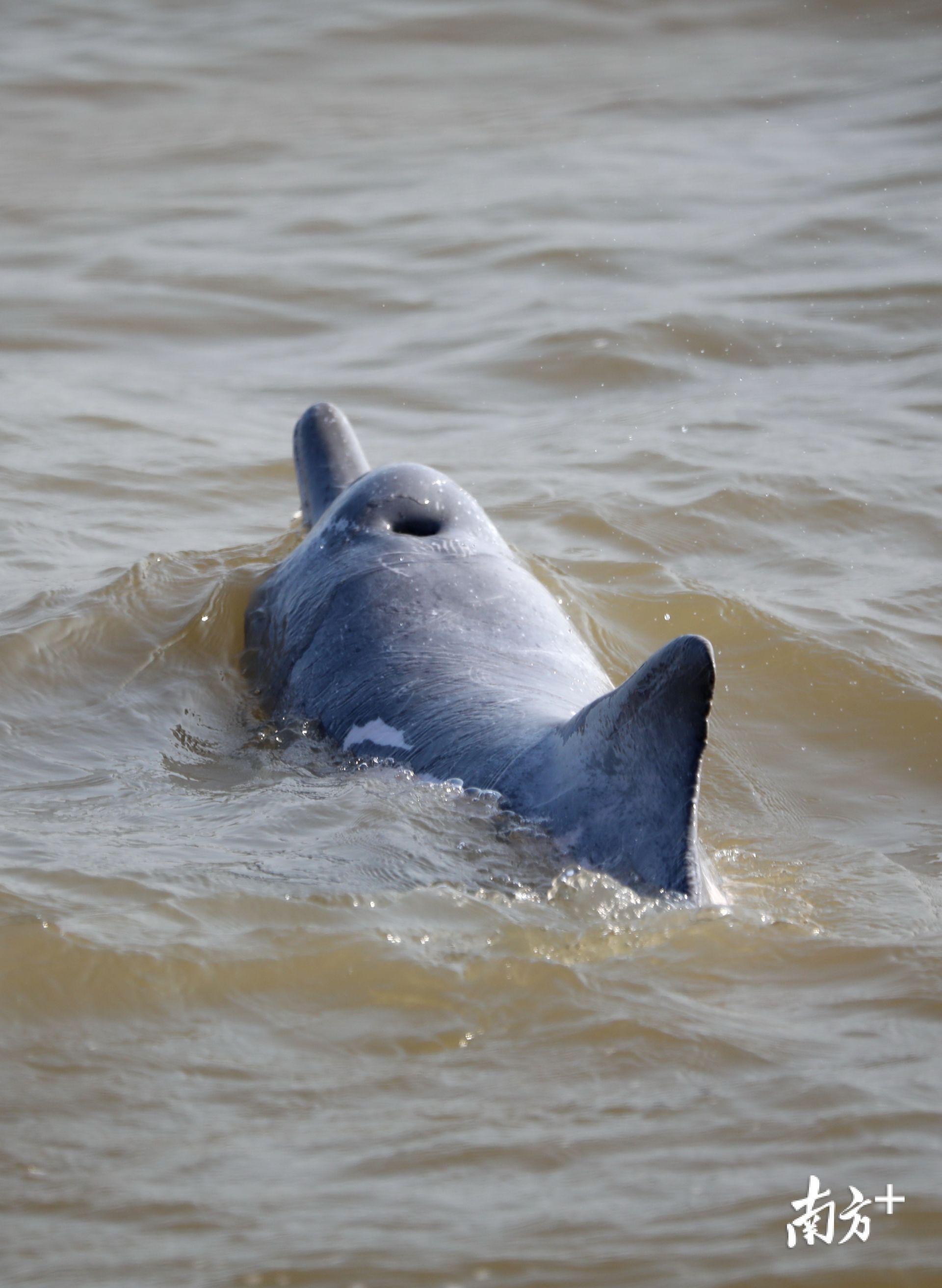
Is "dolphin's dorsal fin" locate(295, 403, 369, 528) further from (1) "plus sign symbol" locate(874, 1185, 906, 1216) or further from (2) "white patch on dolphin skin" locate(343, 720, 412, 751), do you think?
(1) "plus sign symbol" locate(874, 1185, 906, 1216)

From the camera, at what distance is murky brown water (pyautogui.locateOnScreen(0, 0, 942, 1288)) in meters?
2.98

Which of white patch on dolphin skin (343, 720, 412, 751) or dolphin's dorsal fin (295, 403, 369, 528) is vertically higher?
dolphin's dorsal fin (295, 403, 369, 528)

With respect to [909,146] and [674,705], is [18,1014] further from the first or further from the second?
[909,146]

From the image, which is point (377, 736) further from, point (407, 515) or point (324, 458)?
point (324, 458)

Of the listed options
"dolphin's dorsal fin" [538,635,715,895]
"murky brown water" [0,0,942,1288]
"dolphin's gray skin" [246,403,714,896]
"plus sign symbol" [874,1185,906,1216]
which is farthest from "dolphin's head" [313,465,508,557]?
"plus sign symbol" [874,1185,906,1216]

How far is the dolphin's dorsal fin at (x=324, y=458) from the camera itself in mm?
6375

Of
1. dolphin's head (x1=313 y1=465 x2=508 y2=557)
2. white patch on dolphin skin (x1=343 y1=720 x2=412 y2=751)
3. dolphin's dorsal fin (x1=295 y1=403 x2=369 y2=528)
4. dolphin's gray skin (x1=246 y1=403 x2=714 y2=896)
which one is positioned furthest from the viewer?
dolphin's dorsal fin (x1=295 y1=403 x2=369 y2=528)

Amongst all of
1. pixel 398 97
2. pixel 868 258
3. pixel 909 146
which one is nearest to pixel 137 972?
pixel 868 258

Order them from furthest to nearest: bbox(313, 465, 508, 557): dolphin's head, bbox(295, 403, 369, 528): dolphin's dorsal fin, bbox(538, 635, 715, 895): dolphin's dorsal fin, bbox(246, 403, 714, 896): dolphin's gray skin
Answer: bbox(295, 403, 369, 528): dolphin's dorsal fin < bbox(313, 465, 508, 557): dolphin's head < bbox(246, 403, 714, 896): dolphin's gray skin < bbox(538, 635, 715, 895): dolphin's dorsal fin

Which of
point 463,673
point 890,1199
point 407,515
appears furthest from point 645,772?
point 407,515

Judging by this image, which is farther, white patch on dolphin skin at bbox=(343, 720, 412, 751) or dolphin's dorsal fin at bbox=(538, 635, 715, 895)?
white patch on dolphin skin at bbox=(343, 720, 412, 751)

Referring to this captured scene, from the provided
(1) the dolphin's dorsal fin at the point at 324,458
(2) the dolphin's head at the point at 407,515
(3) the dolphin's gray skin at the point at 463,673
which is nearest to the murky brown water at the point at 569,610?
(3) the dolphin's gray skin at the point at 463,673

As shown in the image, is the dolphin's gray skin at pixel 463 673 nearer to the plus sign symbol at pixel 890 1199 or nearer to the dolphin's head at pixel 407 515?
the dolphin's head at pixel 407 515

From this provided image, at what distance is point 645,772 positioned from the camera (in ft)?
12.1
